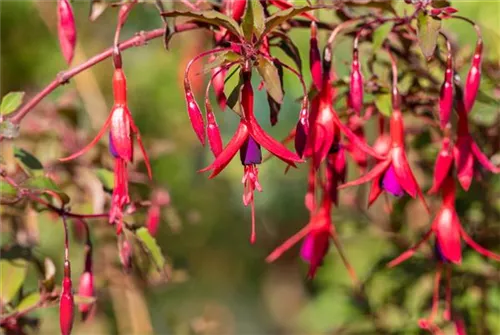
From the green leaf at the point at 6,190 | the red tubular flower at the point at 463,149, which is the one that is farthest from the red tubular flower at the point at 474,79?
the green leaf at the point at 6,190

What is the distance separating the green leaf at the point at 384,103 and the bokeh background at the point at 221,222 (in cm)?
8

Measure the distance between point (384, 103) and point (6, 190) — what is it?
1.01 feet

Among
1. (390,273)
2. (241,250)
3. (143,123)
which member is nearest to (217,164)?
(390,273)

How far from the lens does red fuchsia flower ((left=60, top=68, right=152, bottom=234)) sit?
59 centimetres

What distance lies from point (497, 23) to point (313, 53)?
52 cm

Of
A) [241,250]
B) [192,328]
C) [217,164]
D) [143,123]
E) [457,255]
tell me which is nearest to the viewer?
[217,164]

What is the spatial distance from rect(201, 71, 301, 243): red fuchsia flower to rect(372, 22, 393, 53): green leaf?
152 millimetres

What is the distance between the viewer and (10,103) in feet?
2.25

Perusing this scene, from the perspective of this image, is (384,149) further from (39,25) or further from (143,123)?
(39,25)

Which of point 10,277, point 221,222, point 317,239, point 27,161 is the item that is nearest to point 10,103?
point 27,161

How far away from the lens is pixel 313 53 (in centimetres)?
61

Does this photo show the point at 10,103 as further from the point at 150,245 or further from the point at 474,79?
the point at 474,79

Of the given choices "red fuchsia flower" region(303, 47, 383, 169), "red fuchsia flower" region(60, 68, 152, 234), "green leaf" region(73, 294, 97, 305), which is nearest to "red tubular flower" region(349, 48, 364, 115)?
"red fuchsia flower" region(303, 47, 383, 169)

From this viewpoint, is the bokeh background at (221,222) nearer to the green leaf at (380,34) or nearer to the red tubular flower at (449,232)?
the green leaf at (380,34)
